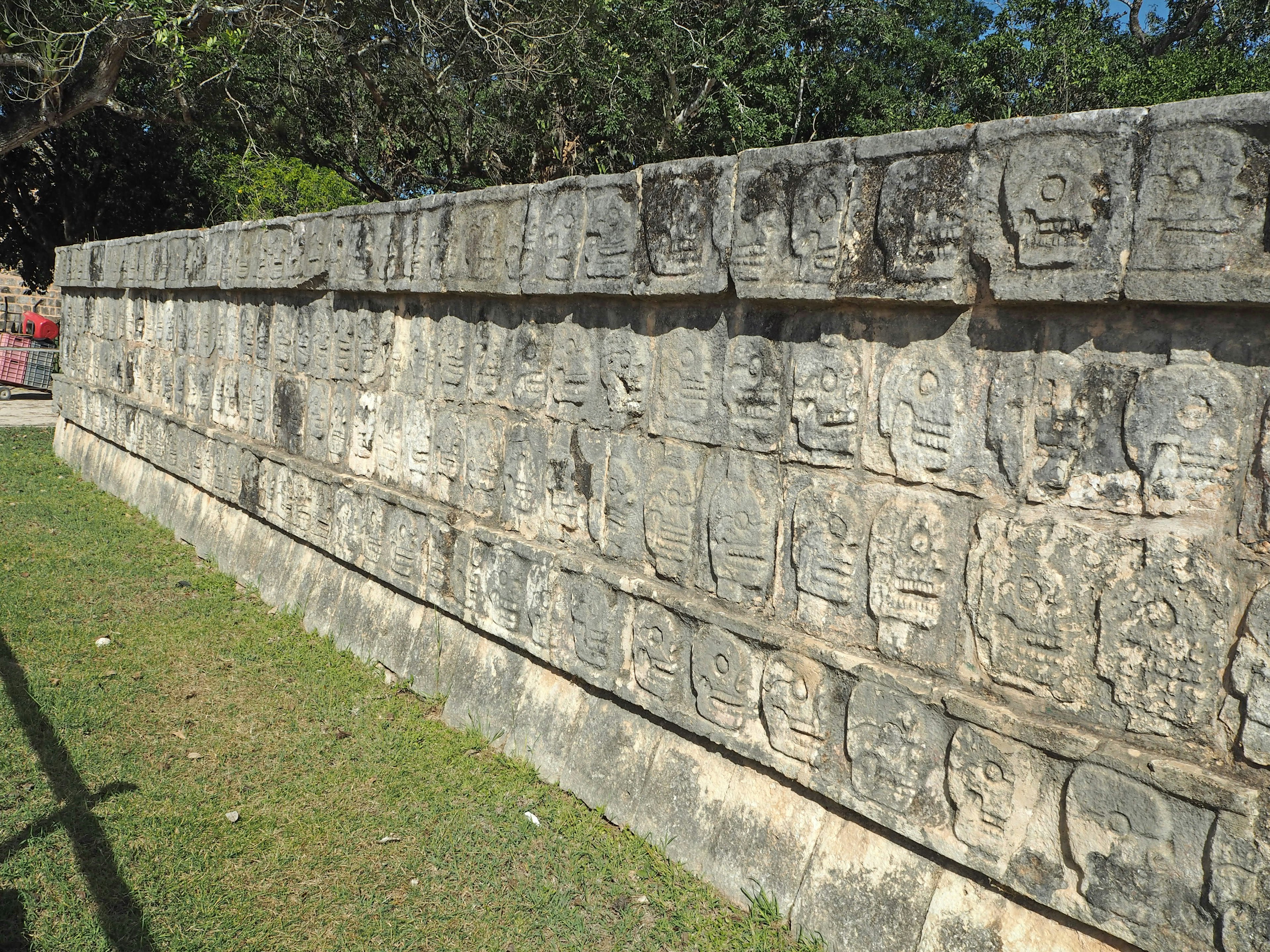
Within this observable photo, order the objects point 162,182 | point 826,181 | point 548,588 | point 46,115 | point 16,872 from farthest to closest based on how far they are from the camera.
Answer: point 162,182
point 46,115
point 548,588
point 16,872
point 826,181

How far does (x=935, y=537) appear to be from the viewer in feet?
8.31

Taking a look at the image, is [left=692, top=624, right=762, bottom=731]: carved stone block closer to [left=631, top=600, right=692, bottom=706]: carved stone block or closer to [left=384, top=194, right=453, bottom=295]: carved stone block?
[left=631, top=600, right=692, bottom=706]: carved stone block

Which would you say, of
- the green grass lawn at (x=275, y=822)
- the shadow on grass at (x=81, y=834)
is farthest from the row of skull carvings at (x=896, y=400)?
the shadow on grass at (x=81, y=834)

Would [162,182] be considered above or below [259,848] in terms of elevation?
above

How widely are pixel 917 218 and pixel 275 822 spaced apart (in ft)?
9.45

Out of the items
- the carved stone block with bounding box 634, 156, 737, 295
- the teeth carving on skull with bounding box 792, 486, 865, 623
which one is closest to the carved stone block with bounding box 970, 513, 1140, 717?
the teeth carving on skull with bounding box 792, 486, 865, 623

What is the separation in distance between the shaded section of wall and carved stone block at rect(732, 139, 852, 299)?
149 centimetres

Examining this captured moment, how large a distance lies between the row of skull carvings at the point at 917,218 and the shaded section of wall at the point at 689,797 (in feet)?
4.83

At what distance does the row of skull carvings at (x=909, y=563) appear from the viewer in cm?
210

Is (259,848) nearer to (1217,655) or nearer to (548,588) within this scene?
(548,588)

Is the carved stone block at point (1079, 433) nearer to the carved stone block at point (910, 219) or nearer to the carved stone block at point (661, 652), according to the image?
the carved stone block at point (910, 219)

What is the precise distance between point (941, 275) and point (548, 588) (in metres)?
1.94

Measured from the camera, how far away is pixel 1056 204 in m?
2.23

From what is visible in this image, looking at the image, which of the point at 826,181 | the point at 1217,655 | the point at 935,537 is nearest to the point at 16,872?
the point at 935,537
